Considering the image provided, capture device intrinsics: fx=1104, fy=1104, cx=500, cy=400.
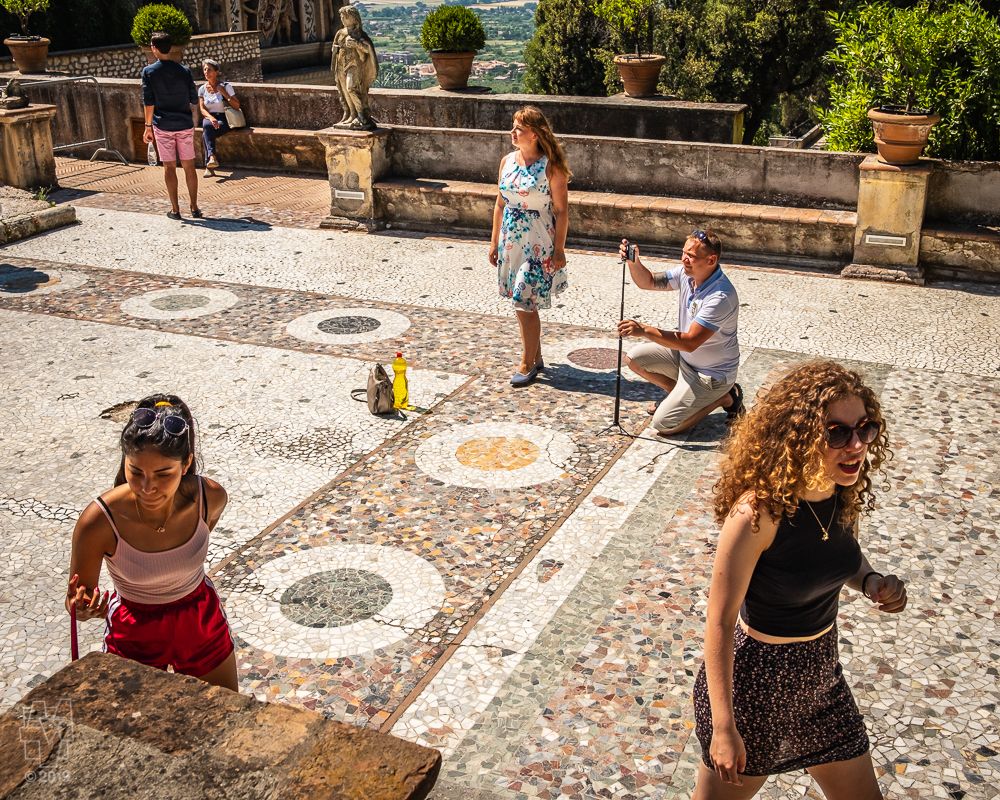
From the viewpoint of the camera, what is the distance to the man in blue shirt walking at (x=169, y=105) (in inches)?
450

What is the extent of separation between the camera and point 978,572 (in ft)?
16.8

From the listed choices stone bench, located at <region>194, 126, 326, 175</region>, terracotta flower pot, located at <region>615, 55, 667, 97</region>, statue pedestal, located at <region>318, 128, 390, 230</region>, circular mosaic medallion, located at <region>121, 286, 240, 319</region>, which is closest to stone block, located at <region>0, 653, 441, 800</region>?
circular mosaic medallion, located at <region>121, 286, 240, 319</region>

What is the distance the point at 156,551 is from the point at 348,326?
5515 mm

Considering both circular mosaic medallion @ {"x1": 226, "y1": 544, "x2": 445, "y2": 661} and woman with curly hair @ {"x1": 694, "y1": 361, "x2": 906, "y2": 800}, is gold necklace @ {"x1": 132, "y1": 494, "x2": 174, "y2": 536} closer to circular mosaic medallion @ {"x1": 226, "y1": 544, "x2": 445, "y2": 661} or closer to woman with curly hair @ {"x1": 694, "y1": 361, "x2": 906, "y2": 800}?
circular mosaic medallion @ {"x1": 226, "y1": 544, "x2": 445, "y2": 661}

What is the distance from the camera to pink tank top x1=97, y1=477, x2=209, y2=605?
335 centimetres

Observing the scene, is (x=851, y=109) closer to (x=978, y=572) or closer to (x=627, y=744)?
(x=978, y=572)

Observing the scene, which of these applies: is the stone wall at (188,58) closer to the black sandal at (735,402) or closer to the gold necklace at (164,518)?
the black sandal at (735,402)

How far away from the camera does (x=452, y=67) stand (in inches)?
570

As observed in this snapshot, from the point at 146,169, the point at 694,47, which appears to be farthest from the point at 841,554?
the point at 694,47

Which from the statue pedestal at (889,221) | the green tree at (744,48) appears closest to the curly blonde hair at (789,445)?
the statue pedestal at (889,221)

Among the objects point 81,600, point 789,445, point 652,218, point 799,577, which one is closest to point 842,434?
point 789,445

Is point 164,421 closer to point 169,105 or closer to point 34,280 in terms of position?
point 34,280

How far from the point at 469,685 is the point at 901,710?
1649 mm

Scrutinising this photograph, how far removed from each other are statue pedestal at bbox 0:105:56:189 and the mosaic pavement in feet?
11.7
